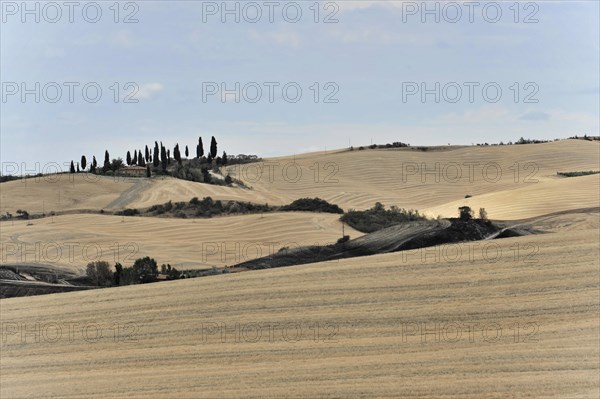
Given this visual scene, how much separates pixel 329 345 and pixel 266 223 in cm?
2261

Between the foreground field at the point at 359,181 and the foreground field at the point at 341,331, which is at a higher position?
the foreground field at the point at 359,181

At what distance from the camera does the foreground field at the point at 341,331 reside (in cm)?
1883

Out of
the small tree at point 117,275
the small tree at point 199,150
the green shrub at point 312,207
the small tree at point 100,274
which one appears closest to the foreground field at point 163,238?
the small tree at point 100,274

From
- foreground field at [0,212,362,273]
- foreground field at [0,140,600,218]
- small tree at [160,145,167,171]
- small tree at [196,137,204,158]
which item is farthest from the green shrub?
small tree at [196,137,204,158]

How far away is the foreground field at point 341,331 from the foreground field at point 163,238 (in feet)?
25.6

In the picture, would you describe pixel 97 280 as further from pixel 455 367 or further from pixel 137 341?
pixel 455 367

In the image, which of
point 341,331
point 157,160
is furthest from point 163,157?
point 341,331

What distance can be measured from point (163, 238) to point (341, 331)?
19.6 m

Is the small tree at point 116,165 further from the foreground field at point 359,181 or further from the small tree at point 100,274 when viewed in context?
the small tree at point 100,274

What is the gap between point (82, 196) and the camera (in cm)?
5862

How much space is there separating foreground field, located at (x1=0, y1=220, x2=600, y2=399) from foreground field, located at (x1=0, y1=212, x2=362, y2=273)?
307 inches

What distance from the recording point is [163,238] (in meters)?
40.3

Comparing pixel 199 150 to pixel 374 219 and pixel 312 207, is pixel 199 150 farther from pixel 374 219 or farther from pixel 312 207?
pixel 374 219

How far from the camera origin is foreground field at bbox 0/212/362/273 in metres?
34.8
